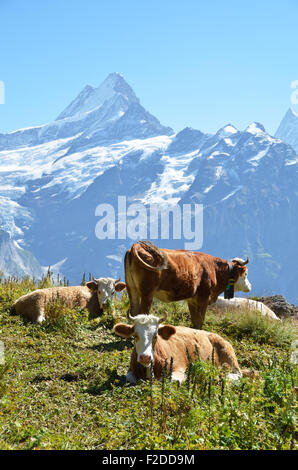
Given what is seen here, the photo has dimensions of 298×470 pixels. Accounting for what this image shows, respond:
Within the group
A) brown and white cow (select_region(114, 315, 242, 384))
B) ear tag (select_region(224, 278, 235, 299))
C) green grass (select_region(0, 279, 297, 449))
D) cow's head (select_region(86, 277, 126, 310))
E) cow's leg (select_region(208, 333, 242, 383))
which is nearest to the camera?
green grass (select_region(0, 279, 297, 449))

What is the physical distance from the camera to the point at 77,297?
46.5 feet

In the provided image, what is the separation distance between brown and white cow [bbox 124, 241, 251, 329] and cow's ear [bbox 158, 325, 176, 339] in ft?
8.73

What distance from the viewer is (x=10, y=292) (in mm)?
14648

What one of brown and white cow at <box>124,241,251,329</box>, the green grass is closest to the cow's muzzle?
the green grass

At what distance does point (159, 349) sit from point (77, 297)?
232 inches

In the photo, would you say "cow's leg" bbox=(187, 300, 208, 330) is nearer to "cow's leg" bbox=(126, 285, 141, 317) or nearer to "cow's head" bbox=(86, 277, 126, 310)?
"cow's leg" bbox=(126, 285, 141, 317)

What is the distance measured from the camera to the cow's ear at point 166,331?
8.62 m

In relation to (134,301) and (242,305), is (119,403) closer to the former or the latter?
(134,301)

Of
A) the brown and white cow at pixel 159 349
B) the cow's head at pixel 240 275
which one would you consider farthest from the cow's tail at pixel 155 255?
the cow's head at pixel 240 275

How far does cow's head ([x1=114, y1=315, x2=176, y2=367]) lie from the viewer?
805 cm

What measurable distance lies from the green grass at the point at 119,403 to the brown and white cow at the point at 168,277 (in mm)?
1203

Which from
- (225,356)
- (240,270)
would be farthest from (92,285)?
(225,356)

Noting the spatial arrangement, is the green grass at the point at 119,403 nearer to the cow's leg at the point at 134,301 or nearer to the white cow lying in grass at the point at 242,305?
the cow's leg at the point at 134,301

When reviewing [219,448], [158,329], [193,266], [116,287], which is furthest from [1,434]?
[116,287]
